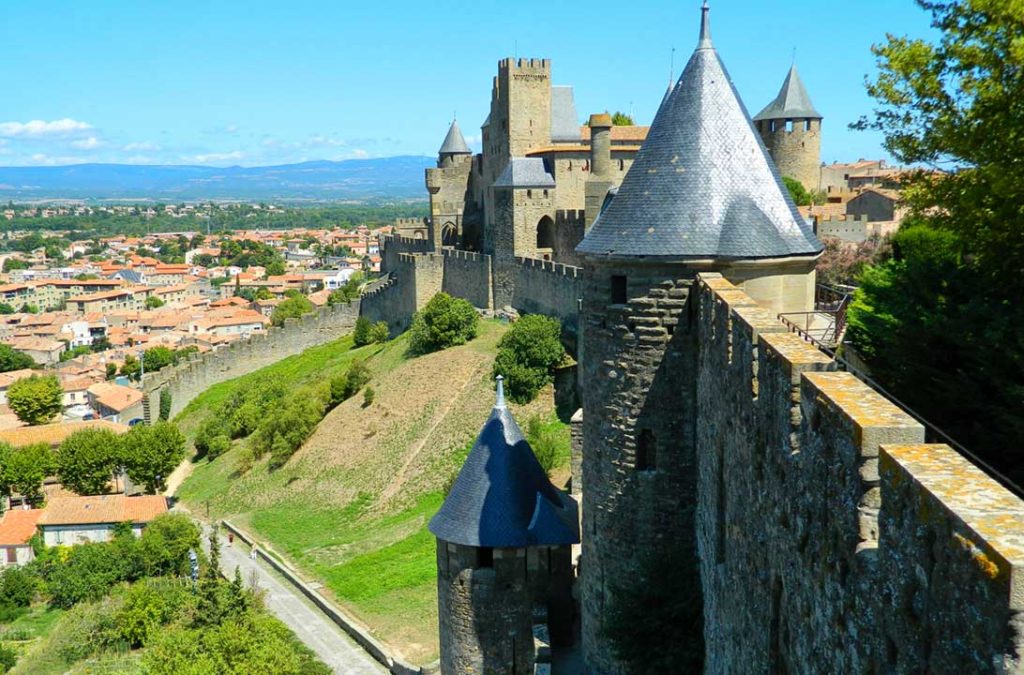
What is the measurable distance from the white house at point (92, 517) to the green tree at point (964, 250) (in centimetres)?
3354

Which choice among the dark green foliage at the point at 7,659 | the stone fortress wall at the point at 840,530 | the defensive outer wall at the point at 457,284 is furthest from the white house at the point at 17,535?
the stone fortress wall at the point at 840,530

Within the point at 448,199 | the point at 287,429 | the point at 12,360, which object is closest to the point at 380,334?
the point at 448,199

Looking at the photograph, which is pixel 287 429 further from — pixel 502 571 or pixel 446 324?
pixel 502 571

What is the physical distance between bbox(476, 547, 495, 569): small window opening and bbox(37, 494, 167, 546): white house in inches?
1120

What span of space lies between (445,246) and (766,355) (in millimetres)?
43250

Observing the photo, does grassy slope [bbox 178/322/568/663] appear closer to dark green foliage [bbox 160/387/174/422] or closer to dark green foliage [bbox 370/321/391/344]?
dark green foliage [bbox 370/321/391/344]

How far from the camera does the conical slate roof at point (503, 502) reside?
1345 centimetres

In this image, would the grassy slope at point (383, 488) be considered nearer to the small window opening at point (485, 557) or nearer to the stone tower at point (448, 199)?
the small window opening at point (485, 557)

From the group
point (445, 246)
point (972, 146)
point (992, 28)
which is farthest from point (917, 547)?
point (445, 246)

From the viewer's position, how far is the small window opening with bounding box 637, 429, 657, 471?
10.1 meters

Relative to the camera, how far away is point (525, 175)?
39375mm

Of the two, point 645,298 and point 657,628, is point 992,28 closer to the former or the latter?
point 645,298

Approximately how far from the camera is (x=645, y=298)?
979cm

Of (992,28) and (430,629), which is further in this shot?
(430,629)
